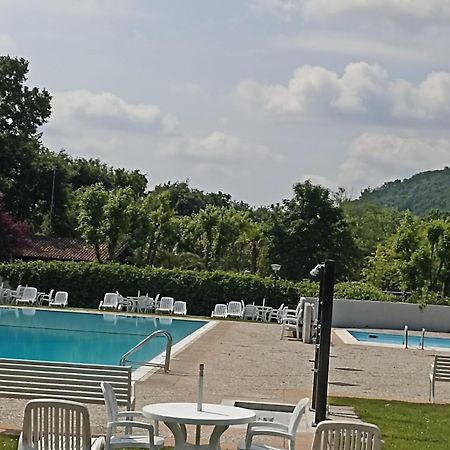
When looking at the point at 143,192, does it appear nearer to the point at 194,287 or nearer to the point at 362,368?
the point at 194,287

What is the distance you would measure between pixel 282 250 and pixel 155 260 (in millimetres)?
6721

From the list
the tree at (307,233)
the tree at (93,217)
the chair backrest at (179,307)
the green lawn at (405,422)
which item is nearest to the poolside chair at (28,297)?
the chair backrest at (179,307)

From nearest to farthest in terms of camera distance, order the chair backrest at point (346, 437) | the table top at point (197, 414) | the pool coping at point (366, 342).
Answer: the chair backrest at point (346, 437) < the table top at point (197, 414) < the pool coping at point (366, 342)

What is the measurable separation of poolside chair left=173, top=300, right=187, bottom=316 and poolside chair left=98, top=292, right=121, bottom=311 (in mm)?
2133

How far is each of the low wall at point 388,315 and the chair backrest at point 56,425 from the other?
26784 mm

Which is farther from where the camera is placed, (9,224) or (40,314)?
(9,224)

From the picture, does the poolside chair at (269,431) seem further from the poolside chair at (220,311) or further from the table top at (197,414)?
the poolside chair at (220,311)

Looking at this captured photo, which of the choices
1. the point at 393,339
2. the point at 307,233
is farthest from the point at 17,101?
the point at 393,339

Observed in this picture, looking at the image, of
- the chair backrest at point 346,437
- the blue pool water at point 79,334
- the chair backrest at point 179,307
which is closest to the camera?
the chair backrest at point 346,437

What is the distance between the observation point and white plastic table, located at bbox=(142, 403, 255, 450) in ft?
25.6

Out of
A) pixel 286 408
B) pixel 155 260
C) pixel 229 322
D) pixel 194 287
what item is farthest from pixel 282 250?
pixel 286 408

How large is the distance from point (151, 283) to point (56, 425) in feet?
95.1

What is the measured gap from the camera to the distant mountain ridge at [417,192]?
161m

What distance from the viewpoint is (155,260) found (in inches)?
1929
